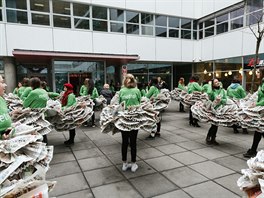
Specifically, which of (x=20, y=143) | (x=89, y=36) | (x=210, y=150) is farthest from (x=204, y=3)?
(x=20, y=143)

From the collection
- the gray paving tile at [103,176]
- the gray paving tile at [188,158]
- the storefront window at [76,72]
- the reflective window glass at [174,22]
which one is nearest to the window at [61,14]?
the storefront window at [76,72]

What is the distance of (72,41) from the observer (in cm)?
1403

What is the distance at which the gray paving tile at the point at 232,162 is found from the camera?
4090mm

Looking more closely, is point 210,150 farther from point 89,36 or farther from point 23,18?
point 23,18

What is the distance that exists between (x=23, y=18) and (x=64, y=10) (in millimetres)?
2694

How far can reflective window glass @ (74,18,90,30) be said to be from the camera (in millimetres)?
14344

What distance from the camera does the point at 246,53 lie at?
568 inches

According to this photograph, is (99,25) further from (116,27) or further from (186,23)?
(186,23)

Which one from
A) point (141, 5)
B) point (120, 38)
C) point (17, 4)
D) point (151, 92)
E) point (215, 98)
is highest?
point (141, 5)

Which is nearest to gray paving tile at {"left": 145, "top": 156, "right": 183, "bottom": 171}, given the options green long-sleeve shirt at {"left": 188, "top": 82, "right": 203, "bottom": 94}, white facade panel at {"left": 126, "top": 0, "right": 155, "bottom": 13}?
green long-sleeve shirt at {"left": 188, "top": 82, "right": 203, "bottom": 94}

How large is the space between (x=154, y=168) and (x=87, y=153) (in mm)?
1835

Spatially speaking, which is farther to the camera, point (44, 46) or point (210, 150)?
point (44, 46)

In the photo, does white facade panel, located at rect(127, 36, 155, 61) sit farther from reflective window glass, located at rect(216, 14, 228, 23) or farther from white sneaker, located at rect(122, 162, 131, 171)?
white sneaker, located at rect(122, 162, 131, 171)

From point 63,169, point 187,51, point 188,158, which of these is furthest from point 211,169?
point 187,51
